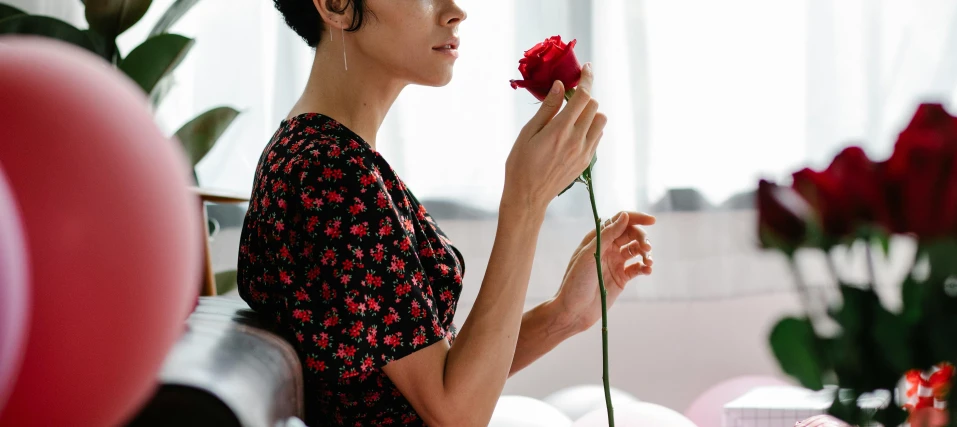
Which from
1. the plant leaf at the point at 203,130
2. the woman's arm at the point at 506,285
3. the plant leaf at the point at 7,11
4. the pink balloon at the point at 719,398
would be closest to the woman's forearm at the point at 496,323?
the woman's arm at the point at 506,285

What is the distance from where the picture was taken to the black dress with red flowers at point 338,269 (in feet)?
2.70

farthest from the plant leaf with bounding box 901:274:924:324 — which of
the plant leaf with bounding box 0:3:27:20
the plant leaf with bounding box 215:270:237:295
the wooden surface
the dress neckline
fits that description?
the plant leaf with bounding box 0:3:27:20

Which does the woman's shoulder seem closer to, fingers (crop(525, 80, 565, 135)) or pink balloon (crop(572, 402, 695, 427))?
fingers (crop(525, 80, 565, 135))

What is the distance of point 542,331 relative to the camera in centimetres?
123

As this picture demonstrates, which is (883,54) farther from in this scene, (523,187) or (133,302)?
(133,302)

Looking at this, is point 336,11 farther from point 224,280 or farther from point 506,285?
point 224,280

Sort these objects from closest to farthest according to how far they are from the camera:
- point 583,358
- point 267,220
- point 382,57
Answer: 1. point 267,220
2. point 382,57
3. point 583,358

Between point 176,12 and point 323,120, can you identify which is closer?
point 323,120

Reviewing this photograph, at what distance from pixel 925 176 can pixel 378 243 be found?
552mm

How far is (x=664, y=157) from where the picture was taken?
1.89m

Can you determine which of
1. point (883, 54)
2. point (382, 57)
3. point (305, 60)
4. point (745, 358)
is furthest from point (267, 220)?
A: point (883, 54)

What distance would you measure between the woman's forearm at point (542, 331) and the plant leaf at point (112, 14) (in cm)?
102

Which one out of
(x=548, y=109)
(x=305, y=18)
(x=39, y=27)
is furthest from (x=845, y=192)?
(x=39, y=27)

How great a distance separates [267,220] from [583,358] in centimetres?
126
